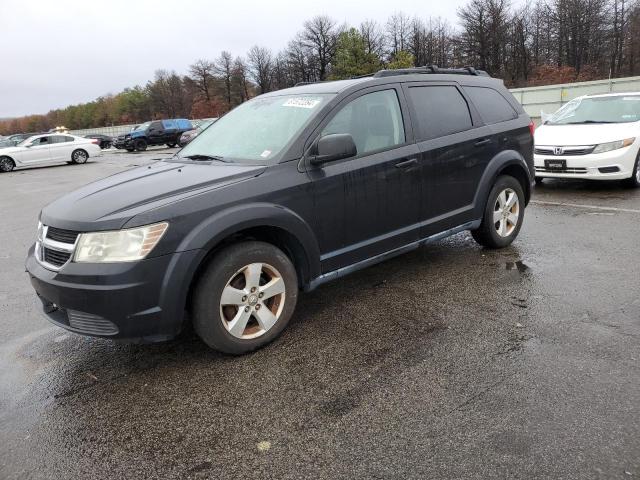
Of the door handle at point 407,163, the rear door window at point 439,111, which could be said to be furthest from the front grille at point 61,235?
the rear door window at point 439,111

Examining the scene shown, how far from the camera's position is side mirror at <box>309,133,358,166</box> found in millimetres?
3516

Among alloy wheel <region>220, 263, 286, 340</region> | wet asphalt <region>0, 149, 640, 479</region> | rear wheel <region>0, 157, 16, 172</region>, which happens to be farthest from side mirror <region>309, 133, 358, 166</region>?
rear wheel <region>0, 157, 16, 172</region>

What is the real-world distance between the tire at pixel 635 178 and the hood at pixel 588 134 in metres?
0.52

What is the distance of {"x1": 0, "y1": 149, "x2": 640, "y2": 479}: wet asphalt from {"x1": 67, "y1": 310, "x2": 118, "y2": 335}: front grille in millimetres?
418

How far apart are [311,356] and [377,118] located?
6.77ft

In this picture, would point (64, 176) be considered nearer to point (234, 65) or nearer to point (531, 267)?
point (531, 267)

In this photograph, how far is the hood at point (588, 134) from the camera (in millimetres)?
8203

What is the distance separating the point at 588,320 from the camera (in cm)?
369

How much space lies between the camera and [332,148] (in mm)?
3516

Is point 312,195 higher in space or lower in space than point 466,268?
higher

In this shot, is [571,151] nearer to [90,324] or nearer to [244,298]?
[244,298]

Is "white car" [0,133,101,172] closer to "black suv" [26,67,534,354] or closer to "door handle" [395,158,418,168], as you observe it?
"black suv" [26,67,534,354]

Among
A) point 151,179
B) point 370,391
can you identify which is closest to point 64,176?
point 151,179

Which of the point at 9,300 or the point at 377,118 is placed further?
the point at 9,300
